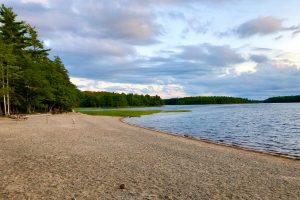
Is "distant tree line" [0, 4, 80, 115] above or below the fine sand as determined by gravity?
above

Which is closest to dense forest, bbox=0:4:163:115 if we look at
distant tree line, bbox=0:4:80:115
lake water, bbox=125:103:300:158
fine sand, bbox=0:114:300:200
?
distant tree line, bbox=0:4:80:115

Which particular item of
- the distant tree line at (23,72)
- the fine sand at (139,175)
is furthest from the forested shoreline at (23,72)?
the fine sand at (139,175)

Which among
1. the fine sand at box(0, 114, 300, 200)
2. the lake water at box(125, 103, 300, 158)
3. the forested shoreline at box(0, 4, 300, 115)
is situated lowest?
the lake water at box(125, 103, 300, 158)

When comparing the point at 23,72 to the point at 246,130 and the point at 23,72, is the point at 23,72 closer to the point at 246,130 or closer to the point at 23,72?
the point at 23,72

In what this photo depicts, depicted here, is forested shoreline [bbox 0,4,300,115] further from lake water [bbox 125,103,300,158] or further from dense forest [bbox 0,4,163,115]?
lake water [bbox 125,103,300,158]

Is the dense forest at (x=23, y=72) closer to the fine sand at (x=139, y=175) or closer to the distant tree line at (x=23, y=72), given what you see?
the distant tree line at (x=23, y=72)

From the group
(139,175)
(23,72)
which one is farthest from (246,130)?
(23,72)

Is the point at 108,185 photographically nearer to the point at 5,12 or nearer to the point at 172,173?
the point at 172,173

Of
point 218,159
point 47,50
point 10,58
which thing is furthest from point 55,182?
point 47,50

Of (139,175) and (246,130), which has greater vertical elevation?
(139,175)

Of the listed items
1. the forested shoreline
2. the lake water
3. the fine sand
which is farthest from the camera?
the forested shoreline

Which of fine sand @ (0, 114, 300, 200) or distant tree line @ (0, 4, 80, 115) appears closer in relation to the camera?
fine sand @ (0, 114, 300, 200)

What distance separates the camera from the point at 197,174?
500 inches

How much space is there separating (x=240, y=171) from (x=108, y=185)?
243 inches
